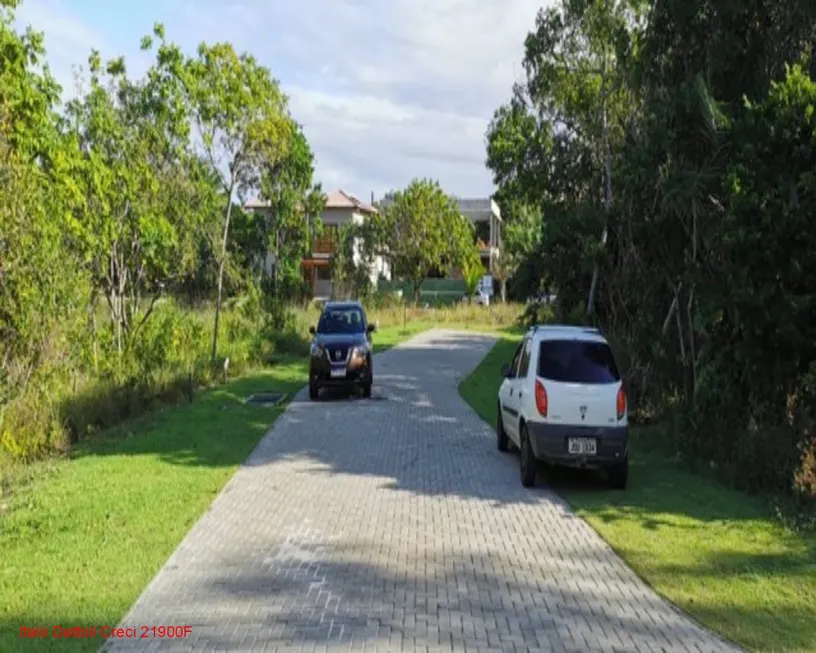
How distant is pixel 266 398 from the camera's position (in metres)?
18.4

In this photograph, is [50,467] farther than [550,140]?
No

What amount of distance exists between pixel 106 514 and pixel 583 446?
5.21 metres

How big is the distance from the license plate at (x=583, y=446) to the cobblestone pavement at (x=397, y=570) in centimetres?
65

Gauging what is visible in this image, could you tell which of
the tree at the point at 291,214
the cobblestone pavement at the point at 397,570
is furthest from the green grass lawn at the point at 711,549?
the tree at the point at 291,214

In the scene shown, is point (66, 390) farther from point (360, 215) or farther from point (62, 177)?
point (360, 215)

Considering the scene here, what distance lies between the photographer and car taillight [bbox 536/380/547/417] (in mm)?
9875

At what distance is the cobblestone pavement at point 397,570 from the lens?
563 cm

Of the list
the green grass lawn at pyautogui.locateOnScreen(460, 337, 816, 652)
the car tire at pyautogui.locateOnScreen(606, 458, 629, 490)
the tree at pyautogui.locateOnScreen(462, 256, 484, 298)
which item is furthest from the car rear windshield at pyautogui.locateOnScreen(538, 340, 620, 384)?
the tree at pyautogui.locateOnScreen(462, 256, 484, 298)

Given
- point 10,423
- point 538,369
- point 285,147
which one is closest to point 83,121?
point 285,147

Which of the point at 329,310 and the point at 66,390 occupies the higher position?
the point at 329,310

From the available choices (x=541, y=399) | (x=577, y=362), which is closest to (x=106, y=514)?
(x=541, y=399)

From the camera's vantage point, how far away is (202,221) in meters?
23.2

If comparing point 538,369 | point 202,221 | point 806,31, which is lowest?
point 538,369

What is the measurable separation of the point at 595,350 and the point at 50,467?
732cm
